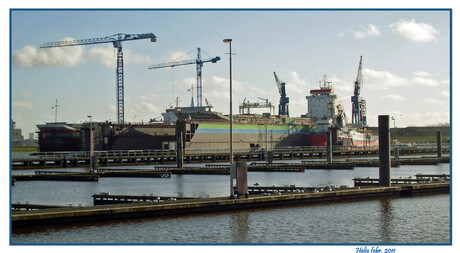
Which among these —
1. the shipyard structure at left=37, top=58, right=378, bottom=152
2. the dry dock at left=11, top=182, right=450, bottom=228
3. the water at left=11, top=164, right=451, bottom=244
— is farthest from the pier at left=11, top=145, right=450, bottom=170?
the water at left=11, top=164, right=451, bottom=244

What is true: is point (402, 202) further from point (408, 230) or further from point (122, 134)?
point (122, 134)

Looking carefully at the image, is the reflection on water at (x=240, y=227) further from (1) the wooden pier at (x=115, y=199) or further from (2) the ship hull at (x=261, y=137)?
(2) the ship hull at (x=261, y=137)

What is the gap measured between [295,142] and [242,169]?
9793 cm

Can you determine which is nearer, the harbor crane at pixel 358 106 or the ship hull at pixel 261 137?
the ship hull at pixel 261 137

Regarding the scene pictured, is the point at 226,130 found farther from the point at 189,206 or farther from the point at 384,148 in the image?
the point at 189,206

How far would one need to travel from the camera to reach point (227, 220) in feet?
84.3

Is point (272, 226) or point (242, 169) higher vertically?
point (242, 169)

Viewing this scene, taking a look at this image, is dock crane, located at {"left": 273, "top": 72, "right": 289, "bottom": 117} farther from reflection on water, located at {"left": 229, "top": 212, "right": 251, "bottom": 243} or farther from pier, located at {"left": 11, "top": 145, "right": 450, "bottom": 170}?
reflection on water, located at {"left": 229, "top": 212, "right": 251, "bottom": 243}

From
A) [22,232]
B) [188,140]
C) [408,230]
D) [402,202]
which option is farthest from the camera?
[188,140]

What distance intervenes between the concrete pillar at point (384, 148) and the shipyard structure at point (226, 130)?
31288 mm

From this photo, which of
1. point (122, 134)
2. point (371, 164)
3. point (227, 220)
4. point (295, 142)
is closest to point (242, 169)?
point (227, 220)

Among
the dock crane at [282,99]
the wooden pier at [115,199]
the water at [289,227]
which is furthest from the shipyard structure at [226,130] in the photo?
the water at [289,227]

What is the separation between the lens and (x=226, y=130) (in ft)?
358

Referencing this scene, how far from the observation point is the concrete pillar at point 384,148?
110ft
